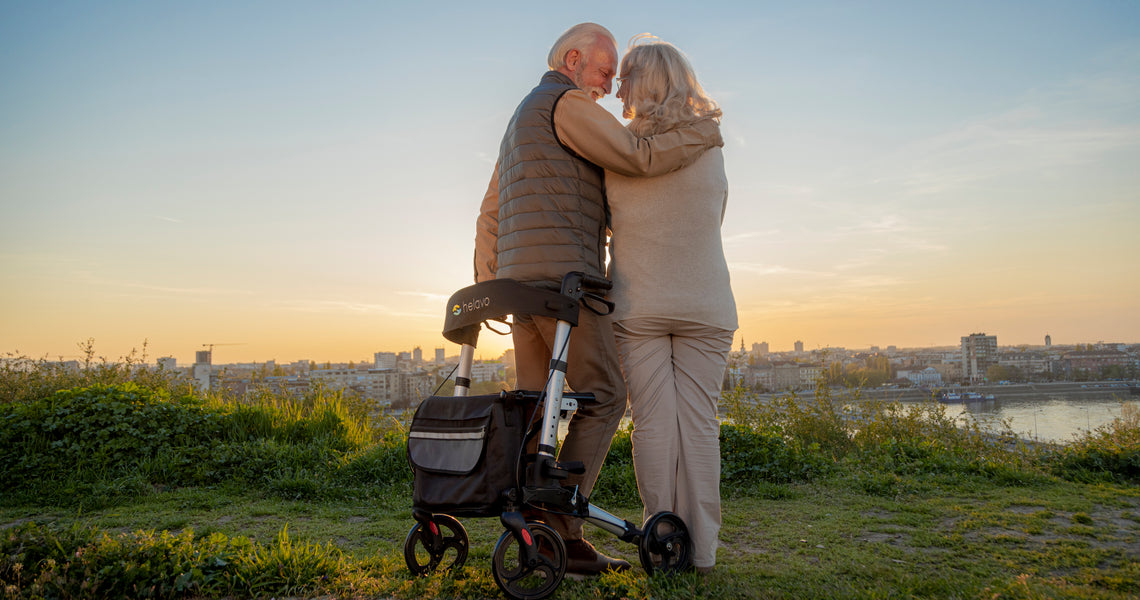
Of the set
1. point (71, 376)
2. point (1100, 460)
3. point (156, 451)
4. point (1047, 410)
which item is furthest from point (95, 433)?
point (1047, 410)

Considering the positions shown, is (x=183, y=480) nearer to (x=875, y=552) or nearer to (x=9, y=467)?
(x=9, y=467)

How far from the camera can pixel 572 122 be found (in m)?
2.52

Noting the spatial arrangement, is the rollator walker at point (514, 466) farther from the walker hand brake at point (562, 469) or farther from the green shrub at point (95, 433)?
the green shrub at point (95, 433)

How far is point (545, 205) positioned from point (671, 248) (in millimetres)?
579

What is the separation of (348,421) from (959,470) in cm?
467

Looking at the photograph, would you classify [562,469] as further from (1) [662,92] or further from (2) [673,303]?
(1) [662,92]

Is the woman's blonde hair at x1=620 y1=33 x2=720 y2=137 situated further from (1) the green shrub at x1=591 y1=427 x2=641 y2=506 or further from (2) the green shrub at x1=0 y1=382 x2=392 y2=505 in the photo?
(2) the green shrub at x1=0 y1=382 x2=392 y2=505

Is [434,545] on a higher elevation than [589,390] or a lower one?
lower

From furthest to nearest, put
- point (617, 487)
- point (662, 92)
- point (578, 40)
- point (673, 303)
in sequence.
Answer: point (617, 487) < point (578, 40) < point (662, 92) < point (673, 303)

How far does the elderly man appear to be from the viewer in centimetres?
247

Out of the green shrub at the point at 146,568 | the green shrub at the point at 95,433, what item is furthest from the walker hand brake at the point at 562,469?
the green shrub at the point at 95,433

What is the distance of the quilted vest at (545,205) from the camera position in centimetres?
246

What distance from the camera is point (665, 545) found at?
250 cm

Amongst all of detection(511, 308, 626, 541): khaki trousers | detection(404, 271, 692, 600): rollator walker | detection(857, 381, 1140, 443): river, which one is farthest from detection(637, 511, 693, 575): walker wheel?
detection(857, 381, 1140, 443): river
